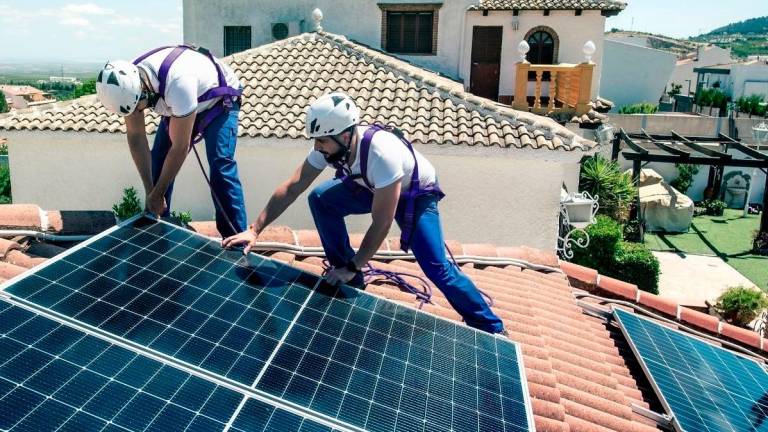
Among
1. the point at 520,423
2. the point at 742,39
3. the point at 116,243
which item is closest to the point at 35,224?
the point at 116,243

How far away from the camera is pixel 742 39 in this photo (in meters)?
177

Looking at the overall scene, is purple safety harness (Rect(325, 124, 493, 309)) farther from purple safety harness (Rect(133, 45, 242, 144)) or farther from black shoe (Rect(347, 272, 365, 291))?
purple safety harness (Rect(133, 45, 242, 144))

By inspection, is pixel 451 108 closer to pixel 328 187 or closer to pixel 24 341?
pixel 328 187

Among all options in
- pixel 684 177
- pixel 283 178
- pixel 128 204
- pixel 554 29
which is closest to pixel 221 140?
pixel 283 178

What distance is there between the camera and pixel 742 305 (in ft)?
43.6

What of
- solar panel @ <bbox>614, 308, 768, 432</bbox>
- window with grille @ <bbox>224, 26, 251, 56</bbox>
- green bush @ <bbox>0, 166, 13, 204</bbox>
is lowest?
green bush @ <bbox>0, 166, 13, 204</bbox>

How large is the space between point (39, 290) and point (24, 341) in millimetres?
526

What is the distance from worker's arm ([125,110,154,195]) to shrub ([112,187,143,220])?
821cm

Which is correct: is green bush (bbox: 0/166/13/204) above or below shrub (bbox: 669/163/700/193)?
below

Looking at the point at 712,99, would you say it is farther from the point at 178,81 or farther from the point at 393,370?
the point at 393,370

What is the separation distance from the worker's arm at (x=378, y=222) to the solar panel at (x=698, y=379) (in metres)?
2.40

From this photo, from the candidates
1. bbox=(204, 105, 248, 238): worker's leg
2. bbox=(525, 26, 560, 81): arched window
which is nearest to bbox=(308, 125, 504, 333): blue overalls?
bbox=(204, 105, 248, 238): worker's leg

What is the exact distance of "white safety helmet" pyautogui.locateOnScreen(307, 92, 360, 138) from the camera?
418 cm

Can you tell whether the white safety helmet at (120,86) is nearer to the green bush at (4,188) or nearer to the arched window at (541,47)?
the arched window at (541,47)
